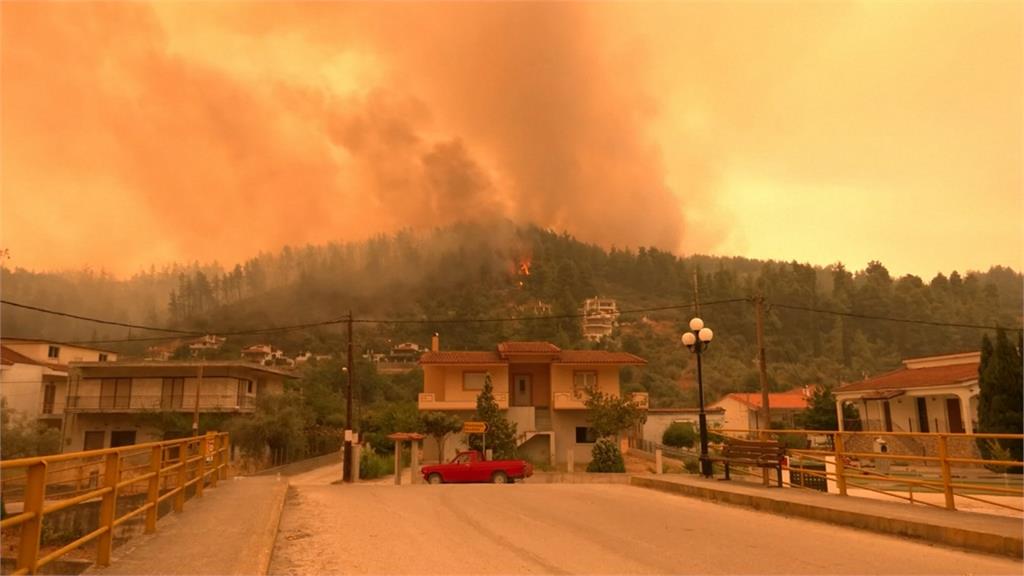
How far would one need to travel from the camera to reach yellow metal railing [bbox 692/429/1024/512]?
9.40 m

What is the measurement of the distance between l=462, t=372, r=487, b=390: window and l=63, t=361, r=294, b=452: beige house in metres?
16.7

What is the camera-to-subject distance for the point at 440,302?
164 m

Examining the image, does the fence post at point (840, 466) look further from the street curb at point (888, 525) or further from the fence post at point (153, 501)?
the fence post at point (153, 501)

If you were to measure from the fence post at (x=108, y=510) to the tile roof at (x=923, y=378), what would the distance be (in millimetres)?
42176

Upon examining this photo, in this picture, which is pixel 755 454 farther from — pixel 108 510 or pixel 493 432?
pixel 493 432

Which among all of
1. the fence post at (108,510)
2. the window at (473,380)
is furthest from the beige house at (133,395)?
the fence post at (108,510)

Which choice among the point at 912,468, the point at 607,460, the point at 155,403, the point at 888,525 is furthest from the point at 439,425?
the point at 888,525

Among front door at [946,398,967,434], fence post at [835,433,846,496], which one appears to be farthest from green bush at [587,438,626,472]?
front door at [946,398,967,434]

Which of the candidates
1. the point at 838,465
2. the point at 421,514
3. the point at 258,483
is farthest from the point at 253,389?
the point at 838,465

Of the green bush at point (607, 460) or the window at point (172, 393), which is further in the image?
the window at point (172, 393)

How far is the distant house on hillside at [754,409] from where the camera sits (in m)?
63.5

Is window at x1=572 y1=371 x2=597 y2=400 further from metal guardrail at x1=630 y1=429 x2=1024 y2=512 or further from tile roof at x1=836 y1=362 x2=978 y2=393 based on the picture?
tile roof at x1=836 y1=362 x2=978 y2=393

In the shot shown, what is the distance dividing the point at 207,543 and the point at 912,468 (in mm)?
34748

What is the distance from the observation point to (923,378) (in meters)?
41.0
